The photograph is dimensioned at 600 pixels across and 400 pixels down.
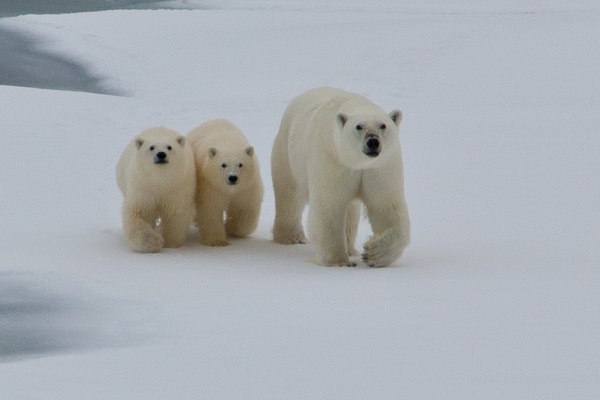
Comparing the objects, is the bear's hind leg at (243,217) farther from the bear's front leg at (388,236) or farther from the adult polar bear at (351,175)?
the bear's front leg at (388,236)

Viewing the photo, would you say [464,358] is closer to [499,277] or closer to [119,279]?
[499,277]

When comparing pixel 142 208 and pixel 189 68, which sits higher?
pixel 189 68

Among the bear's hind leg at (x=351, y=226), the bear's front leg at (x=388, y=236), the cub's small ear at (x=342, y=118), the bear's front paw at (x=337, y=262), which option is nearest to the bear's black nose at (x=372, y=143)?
the cub's small ear at (x=342, y=118)

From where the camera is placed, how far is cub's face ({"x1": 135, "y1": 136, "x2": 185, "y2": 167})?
7.18m

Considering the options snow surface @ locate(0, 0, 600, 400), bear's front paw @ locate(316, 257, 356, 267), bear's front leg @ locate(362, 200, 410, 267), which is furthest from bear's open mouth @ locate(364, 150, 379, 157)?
bear's front paw @ locate(316, 257, 356, 267)

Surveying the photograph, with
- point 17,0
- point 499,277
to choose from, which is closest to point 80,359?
point 499,277

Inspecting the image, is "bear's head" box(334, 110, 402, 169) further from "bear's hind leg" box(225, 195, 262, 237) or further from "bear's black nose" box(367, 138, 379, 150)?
"bear's hind leg" box(225, 195, 262, 237)

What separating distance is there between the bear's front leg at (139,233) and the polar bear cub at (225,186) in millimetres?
387

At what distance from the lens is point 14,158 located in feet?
32.9

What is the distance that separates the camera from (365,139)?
624cm

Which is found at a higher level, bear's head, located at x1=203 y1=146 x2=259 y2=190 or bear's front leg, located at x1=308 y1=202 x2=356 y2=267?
bear's head, located at x1=203 y1=146 x2=259 y2=190

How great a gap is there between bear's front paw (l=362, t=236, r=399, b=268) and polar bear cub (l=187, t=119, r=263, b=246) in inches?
40.2

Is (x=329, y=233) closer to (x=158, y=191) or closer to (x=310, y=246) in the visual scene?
(x=310, y=246)

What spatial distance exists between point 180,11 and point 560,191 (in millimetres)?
10929
